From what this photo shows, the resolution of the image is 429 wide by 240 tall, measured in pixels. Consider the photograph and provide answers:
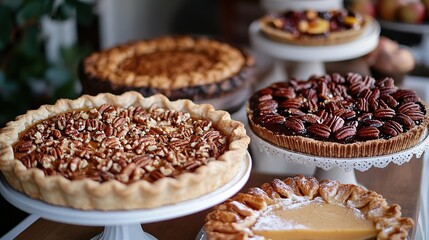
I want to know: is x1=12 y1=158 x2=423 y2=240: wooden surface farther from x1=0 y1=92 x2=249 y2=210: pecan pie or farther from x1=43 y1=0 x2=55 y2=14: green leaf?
x1=43 y1=0 x2=55 y2=14: green leaf

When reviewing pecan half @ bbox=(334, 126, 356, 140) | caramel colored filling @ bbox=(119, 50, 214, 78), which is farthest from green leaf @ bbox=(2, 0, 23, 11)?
pecan half @ bbox=(334, 126, 356, 140)

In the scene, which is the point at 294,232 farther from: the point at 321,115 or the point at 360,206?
the point at 321,115

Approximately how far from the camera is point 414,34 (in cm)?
338

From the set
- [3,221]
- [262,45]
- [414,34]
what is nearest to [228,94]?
[262,45]

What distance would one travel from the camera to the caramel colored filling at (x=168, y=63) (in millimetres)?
2123

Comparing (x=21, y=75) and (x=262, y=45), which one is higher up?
(x=262, y=45)

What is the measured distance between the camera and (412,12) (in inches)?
119

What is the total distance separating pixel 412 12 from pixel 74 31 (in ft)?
6.23

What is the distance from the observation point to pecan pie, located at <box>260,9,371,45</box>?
2281 millimetres

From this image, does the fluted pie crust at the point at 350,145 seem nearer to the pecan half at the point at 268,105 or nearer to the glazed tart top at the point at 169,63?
the pecan half at the point at 268,105

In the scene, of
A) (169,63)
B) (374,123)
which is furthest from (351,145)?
(169,63)

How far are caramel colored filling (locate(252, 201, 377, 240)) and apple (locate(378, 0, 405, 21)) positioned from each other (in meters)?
2.02

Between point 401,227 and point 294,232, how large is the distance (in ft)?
0.74

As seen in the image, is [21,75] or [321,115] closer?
[321,115]
